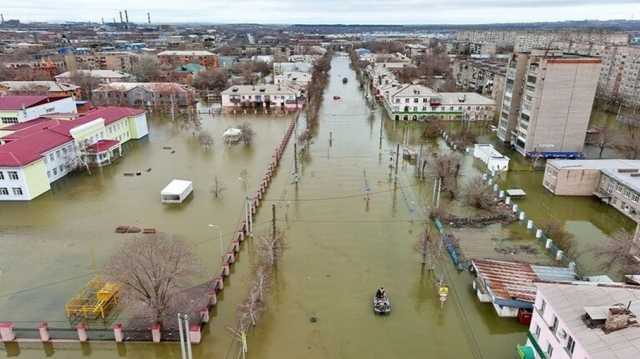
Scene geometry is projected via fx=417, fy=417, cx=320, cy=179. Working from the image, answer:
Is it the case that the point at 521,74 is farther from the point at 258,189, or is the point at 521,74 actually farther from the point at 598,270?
the point at 258,189

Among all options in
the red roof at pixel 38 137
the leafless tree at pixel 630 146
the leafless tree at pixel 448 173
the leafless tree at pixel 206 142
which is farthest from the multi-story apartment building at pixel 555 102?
the red roof at pixel 38 137

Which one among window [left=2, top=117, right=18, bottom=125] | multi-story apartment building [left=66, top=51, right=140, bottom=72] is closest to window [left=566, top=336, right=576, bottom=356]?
window [left=2, top=117, right=18, bottom=125]

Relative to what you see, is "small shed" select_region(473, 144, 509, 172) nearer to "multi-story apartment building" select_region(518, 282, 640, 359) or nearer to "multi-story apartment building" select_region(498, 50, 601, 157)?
"multi-story apartment building" select_region(498, 50, 601, 157)

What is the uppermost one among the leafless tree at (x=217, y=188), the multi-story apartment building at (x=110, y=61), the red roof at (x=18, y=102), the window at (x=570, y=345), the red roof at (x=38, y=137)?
the multi-story apartment building at (x=110, y=61)

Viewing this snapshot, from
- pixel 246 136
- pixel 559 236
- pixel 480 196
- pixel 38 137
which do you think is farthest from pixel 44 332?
pixel 246 136

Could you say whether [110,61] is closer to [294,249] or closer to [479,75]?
[479,75]

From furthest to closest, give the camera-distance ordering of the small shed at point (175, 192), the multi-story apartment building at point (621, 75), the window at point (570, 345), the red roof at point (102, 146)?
the multi-story apartment building at point (621, 75)
the red roof at point (102, 146)
the small shed at point (175, 192)
the window at point (570, 345)

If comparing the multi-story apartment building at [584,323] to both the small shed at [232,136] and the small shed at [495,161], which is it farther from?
the small shed at [232,136]
